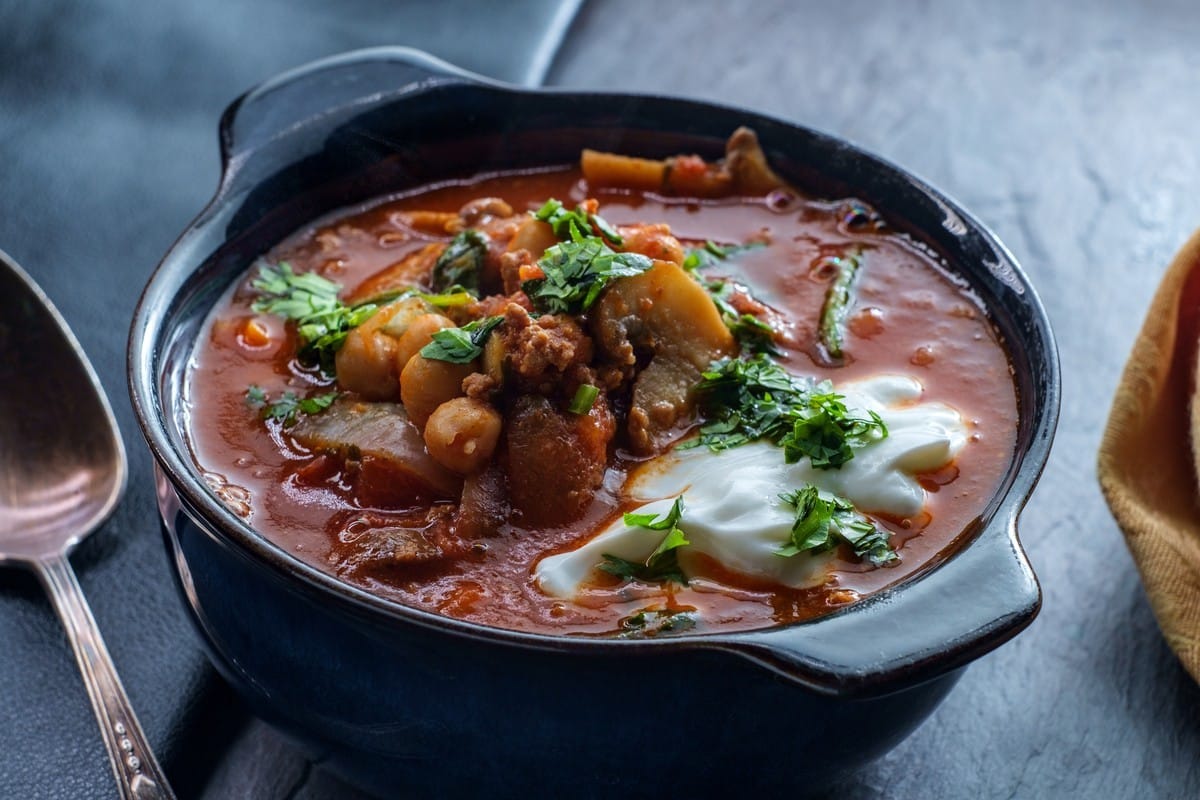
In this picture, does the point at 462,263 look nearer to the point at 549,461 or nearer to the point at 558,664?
the point at 549,461

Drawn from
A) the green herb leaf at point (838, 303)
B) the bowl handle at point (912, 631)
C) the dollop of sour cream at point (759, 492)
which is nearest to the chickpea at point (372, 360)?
the dollop of sour cream at point (759, 492)

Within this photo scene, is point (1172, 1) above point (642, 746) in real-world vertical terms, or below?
above

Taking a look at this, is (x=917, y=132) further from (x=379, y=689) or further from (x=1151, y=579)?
(x=379, y=689)

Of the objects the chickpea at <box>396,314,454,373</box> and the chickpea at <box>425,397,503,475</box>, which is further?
the chickpea at <box>396,314,454,373</box>

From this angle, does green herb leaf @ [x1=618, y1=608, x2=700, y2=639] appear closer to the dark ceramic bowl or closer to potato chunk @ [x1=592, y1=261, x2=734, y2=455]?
the dark ceramic bowl

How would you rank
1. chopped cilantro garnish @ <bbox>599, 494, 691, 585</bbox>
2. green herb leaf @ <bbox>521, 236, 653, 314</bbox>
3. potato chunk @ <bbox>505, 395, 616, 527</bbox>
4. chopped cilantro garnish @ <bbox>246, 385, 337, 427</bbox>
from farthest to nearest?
chopped cilantro garnish @ <bbox>246, 385, 337, 427</bbox>, green herb leaf @ <bbox>521, 236, 653, 314</bbox>, potato chunk @ <bbox>505, 395, 616, 527</bbox>, chopped cilantro garnish @ <bbox>599, 494, 691, 585</bbox>

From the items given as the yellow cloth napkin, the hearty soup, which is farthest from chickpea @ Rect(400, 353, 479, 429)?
the yellow cloth napkin

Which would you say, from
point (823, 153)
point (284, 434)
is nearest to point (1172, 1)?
point (823, 153)
